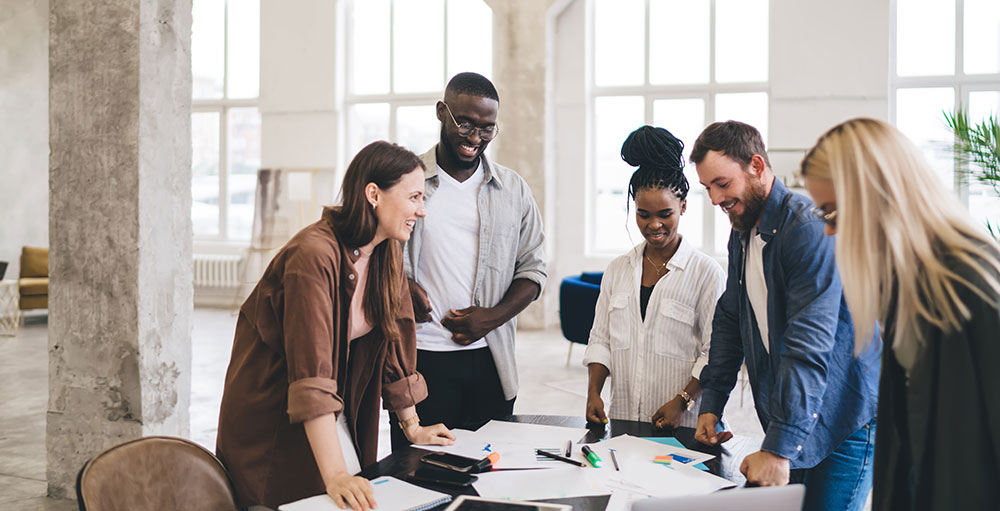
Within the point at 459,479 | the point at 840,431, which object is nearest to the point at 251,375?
the point at 459,479

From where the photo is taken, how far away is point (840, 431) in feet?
5.99

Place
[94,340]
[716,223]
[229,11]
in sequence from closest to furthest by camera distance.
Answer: [94,340]
[716,223]
[229,11]

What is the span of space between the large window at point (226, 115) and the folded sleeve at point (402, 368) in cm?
1037

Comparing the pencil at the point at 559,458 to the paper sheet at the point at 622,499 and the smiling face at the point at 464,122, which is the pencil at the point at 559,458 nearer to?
the paper sheet at the point at 622,499

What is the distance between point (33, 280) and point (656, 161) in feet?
30.8

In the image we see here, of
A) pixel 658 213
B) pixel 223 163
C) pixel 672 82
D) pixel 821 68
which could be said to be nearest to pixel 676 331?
pixel 658 213

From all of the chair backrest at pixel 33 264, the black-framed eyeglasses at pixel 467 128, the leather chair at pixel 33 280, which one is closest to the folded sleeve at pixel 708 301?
the black-framed eyeglasses at pixel 467 128

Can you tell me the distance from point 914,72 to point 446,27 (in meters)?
6.07

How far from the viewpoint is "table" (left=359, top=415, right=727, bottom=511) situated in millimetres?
1656

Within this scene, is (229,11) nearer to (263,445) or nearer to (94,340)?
(94,340)

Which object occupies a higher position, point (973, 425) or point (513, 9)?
point (513, 9)

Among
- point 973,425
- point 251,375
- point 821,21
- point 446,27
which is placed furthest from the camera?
point 446,27

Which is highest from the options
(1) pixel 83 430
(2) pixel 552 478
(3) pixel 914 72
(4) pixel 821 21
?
(4) pixel 821 21

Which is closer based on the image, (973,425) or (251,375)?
(973,425)
